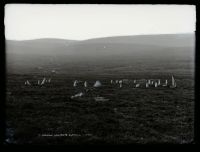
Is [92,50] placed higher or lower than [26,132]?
higher

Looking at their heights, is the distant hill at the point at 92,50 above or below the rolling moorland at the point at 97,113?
above

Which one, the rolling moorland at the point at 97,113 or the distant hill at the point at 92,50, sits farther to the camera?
the distant hill at the point at 92,50

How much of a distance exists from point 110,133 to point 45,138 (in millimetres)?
1276

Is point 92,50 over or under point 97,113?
over

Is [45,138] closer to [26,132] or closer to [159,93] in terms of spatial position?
[26,132]

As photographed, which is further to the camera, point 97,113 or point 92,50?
point 92,50

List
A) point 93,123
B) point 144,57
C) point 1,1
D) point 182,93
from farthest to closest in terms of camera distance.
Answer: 1. point 144,57
2. point 182,93
3. point 93,123
4. point 1,1

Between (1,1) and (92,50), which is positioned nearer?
(1,1)

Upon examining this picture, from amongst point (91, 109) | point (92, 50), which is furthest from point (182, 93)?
point (92, 50)

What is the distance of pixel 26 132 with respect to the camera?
4.51 metres

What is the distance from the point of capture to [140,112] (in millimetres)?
7055

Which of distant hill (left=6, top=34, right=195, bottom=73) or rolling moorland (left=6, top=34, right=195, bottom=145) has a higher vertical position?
distant hill (left=6, top=34, right=195, bottom=73)

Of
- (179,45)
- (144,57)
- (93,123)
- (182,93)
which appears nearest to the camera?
(93,123)

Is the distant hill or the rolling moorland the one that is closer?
the rolling moorland
